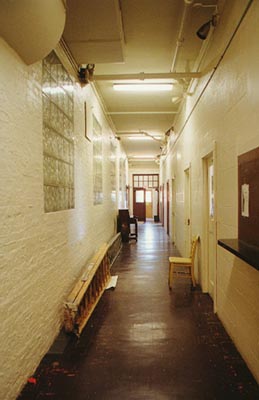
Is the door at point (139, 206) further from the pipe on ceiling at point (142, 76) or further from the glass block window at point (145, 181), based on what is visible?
the pipe on ceiling at point (142, 76)

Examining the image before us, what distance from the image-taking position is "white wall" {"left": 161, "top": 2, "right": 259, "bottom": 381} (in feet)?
7.01

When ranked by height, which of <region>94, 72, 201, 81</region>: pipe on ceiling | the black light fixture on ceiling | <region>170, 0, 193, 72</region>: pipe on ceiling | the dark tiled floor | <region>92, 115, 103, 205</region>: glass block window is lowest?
the dark tiled floor

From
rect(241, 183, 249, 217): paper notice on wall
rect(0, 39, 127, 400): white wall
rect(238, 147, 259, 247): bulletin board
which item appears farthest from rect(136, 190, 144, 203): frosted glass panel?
rect(241, 183, 249, 217): paper notice on wall

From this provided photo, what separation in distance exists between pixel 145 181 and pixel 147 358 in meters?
15.8

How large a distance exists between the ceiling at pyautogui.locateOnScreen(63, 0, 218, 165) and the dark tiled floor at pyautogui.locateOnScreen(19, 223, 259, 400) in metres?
3.01

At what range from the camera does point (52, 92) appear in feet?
8.98

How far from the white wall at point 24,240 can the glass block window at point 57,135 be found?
5.5 inches

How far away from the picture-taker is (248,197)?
2205mm

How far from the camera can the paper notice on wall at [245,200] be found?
2.23 metres

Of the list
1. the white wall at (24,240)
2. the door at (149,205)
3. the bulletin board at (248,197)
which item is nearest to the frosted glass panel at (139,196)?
the door at (149,205)

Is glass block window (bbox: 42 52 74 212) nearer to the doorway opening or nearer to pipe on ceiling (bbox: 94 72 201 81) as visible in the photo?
pipe on ceiling (bbox: 94 72 201 81)

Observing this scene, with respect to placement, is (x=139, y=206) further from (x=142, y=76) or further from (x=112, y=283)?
(x=142, y=76)

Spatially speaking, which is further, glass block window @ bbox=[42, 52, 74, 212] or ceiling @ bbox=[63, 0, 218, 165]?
ceiling @ bbox=[63, 0, 218, 165]

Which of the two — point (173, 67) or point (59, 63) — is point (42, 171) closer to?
point (59, 63)
